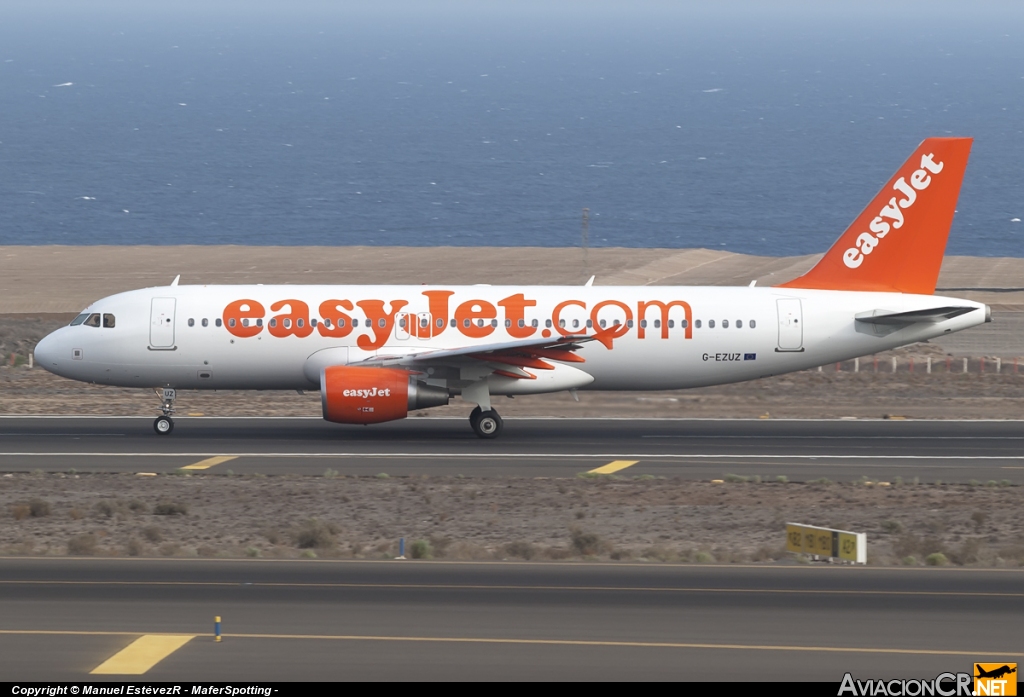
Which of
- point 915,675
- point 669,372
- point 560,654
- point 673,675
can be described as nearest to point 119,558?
point 560,654

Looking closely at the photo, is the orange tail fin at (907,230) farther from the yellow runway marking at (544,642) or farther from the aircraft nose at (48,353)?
the yellow runway marking at (544,642)

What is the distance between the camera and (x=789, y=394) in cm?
4569

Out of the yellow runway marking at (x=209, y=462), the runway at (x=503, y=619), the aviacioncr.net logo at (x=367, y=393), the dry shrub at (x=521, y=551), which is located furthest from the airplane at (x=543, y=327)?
the runway at (x=503, y=619)

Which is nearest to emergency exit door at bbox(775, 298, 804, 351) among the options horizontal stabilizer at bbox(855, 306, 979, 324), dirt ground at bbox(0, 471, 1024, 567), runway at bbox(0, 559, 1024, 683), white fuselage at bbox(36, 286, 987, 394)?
white fuselage at bbox(36, 286, 987, 394)

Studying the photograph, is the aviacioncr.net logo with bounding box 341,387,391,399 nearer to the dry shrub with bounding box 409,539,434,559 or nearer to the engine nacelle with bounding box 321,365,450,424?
the engine nacelle with bounding box 321,365,450,424

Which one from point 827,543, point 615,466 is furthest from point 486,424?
point 827,543

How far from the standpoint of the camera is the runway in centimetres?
1734

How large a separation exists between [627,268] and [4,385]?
38643 mm

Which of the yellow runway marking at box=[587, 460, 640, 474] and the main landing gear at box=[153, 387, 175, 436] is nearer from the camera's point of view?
the yellow runway marking at box=[587, 460, 640, 474]

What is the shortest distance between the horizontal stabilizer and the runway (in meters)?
15.0

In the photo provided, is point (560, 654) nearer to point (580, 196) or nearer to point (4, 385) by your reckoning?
point (4, 385)

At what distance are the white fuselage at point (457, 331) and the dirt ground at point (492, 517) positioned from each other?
5990 millimetres

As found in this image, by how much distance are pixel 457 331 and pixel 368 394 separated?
319 centimetres

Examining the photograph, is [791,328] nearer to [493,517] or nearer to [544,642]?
[493,517]
